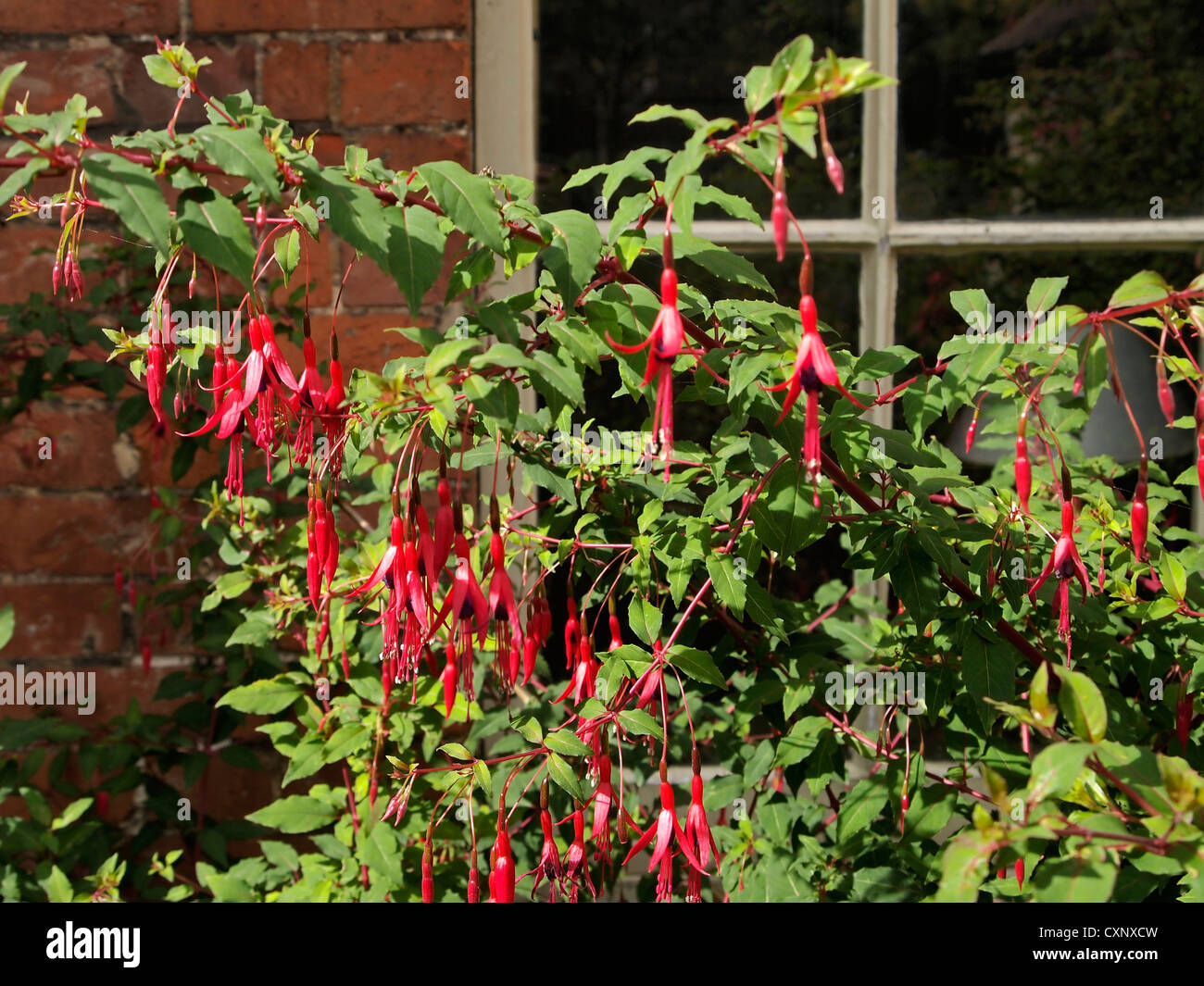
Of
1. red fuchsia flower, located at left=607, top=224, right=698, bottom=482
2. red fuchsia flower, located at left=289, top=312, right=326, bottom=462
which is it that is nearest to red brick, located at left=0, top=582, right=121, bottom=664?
red fuchsia flower, located at left=289, top=312, right=326, bottom=462

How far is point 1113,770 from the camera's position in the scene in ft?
1.73

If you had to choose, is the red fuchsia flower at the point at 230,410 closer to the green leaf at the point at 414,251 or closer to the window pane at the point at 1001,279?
the green leaf at the point at 414,251

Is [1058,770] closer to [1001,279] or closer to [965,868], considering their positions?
[965,868]

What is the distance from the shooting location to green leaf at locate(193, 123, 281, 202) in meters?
0.52

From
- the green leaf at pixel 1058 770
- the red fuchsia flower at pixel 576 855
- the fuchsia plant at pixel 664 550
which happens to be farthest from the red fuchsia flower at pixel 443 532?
the green leaf at pixel 1058 770

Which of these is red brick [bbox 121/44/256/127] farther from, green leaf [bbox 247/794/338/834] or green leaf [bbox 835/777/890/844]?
green leaf [bbox 835/777/890/844]

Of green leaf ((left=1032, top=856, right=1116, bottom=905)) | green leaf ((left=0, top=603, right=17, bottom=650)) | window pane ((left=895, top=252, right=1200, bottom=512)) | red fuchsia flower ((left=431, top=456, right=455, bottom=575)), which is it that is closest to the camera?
green leaf ((left=1032, top=856, right=1116, bottom=905))

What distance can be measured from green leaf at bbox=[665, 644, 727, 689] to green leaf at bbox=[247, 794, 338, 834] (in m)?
0.54

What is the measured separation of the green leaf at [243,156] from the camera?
517mm

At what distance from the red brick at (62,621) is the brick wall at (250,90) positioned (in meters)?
0.02

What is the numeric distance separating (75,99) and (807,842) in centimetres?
86

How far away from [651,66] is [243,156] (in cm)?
93

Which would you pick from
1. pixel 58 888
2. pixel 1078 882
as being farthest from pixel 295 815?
pixel 1078 882

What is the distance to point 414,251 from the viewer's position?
581 mm
